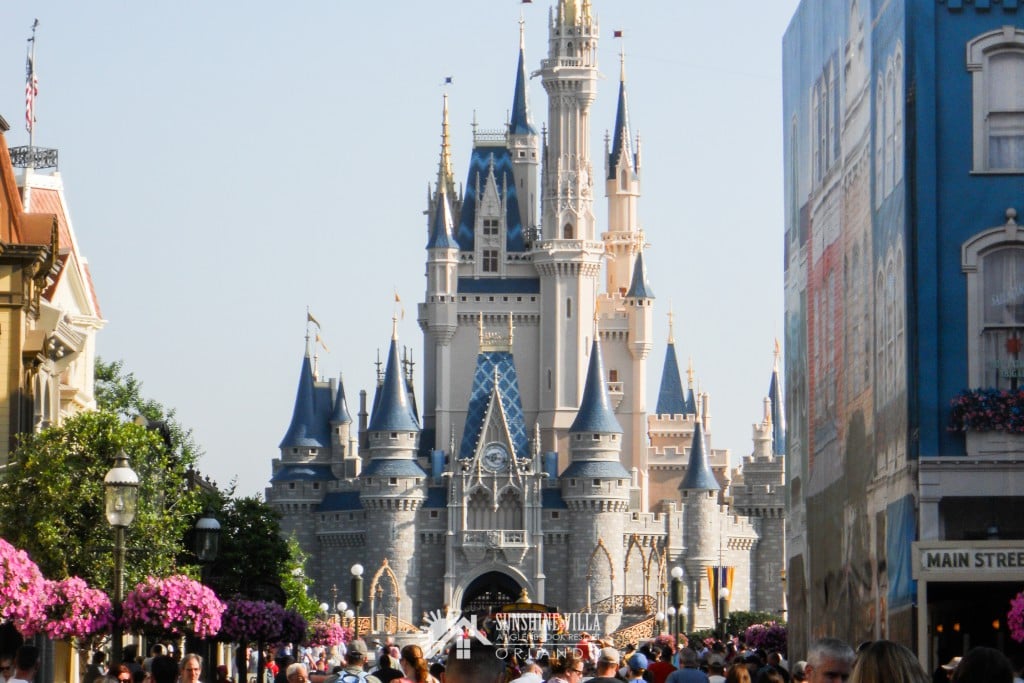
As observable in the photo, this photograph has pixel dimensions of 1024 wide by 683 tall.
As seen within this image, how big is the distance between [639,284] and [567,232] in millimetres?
5903

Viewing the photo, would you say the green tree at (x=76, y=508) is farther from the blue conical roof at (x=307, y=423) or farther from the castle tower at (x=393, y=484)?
the blue conical roof at (x=307, y=423)

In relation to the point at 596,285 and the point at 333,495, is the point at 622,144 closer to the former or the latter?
the point at 596,285

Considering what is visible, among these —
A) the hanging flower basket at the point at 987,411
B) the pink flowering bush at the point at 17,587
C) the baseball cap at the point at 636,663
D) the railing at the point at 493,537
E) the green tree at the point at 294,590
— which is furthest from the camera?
the railing at the point at 493,537

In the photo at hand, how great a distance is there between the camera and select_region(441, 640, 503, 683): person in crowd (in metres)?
9.10

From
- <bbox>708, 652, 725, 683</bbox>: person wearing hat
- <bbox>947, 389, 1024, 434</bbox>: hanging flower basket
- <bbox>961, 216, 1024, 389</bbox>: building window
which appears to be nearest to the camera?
<bbox>708, 652, 725, 683</bbox>: person wearing hat

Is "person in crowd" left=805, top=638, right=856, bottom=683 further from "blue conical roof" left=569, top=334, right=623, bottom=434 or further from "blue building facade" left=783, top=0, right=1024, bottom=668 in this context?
"blue conical roof" left=569, top=334, right=623, bottom=434

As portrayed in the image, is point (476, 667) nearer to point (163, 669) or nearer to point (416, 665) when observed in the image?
point (163, 669)

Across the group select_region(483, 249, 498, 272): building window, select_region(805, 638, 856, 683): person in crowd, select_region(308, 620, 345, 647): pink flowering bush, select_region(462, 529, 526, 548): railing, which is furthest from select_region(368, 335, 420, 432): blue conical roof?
select_region(805, 638, 856, 683): person in crowd

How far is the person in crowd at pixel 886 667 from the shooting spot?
26.7 ft

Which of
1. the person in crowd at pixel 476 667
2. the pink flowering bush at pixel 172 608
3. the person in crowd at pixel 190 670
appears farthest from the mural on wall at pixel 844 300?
the person in crowd at pixel 476 667

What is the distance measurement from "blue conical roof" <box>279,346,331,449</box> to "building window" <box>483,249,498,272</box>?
34.8 feet

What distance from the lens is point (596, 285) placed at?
126m

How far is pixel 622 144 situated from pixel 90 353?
85.1 m

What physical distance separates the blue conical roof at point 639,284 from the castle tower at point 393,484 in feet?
49.4
